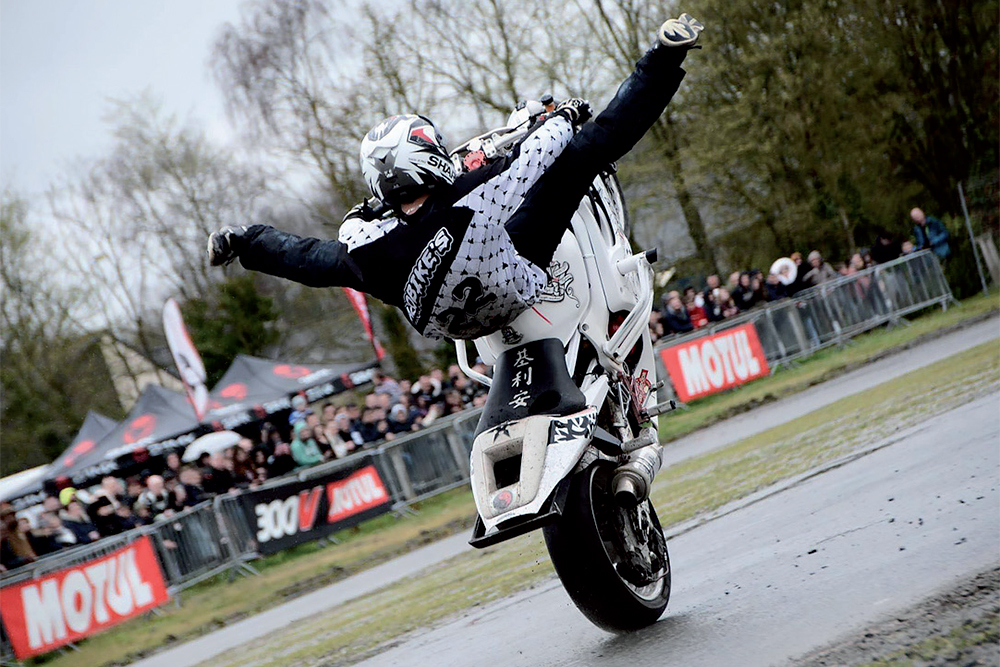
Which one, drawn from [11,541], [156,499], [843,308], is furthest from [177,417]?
[843,308]

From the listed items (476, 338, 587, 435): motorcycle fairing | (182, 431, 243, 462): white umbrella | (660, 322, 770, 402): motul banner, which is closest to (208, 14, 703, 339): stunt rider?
(476, 338, 587, 435): motorcycle fairing

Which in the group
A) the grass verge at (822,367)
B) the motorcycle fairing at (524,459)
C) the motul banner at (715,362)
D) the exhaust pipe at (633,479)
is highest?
the motorcycle fairing at (524,459)

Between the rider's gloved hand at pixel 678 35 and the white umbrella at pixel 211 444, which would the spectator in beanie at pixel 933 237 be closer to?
the white umbrella at pixel 211 444

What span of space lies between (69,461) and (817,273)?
14.8m

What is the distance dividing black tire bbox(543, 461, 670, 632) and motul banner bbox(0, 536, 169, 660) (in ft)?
→ 34.8

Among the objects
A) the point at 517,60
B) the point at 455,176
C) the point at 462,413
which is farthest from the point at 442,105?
the point at 455,176

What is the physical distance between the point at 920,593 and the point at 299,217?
30.3 meters

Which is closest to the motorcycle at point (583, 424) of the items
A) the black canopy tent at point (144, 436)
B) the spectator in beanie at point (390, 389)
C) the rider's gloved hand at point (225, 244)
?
the rider's gloved hand at point (225, 244)

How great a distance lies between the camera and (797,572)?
19.0 feet

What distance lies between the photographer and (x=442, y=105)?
101 feet

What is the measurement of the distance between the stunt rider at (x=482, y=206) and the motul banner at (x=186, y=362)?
18.1 metres

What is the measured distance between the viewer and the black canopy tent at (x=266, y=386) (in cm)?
2317

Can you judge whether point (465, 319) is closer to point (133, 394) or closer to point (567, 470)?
point (567, 470)

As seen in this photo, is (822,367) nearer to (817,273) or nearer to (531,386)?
(817,273)
